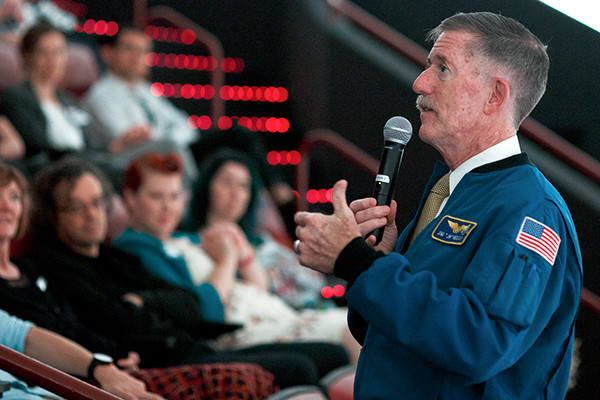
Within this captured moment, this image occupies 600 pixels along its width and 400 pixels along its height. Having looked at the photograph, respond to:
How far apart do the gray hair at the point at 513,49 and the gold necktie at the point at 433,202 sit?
0.16m

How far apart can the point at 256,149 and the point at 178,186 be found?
1019mm

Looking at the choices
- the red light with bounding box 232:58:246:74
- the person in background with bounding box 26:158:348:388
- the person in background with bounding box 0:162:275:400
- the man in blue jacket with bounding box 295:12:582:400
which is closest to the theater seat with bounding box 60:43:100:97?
the red light with bounding box 232:58:246:74

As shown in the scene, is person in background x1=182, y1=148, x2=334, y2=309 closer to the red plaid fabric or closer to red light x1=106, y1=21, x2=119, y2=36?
the red plaid fabric

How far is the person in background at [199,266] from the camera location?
268 centimetres

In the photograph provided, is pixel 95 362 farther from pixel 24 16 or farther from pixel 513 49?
pixel 24 16

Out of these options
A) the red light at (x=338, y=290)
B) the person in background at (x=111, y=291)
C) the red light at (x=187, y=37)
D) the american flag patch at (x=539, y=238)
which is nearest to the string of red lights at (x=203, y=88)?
the red light at (x=187, y=37)

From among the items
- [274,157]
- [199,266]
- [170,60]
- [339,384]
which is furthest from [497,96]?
[170,60]

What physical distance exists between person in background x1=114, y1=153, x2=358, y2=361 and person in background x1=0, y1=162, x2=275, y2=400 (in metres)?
0.58

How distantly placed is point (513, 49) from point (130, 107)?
10.3 ft

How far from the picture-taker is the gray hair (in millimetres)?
1103

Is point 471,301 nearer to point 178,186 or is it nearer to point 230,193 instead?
point 178,186

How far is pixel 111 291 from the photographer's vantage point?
2.29m

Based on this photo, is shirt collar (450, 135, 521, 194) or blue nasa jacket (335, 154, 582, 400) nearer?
blue nasa jacket (335, 154, 582, 400)

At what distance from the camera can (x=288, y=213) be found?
4090 millimetres
